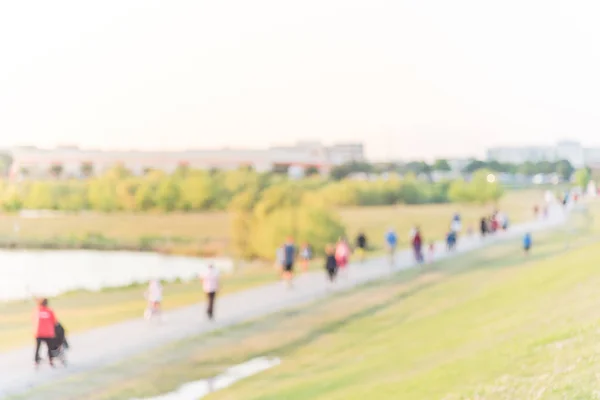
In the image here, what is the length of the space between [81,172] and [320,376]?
20.0ft

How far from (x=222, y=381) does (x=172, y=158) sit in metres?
5.14

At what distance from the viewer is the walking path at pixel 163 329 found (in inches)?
306

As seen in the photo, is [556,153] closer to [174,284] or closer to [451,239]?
[451,239]

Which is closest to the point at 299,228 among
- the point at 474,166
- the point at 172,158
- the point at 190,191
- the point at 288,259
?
the point at 474,166

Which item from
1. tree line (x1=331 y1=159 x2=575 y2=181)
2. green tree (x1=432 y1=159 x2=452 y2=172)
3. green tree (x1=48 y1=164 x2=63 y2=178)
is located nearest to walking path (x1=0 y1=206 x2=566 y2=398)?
tree line (x1=331 y1=159 x2=575 y2=181)

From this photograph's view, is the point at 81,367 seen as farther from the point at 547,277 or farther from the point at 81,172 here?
the point at 547,277

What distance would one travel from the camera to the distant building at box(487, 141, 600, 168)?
13422 millimetres

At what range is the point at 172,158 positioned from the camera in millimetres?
12203

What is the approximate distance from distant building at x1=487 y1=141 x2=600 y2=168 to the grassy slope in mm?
2425

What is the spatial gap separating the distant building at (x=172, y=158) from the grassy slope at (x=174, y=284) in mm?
972

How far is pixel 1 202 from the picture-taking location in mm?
11539

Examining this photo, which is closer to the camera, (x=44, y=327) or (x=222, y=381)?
(x=44, y=327)

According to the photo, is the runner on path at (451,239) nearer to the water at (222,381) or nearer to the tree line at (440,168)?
the tree line at (440,168)

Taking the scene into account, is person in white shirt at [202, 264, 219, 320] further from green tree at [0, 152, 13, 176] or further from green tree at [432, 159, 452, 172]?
green tree at [432, 159, 452, 172]
